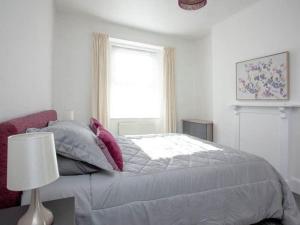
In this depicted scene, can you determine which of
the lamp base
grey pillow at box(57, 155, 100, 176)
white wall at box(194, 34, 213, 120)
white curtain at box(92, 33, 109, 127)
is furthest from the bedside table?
white wall at box(194, 34, 213, 120)

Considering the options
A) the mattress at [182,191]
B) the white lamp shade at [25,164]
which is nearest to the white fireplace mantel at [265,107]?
the mattress at [182,191]

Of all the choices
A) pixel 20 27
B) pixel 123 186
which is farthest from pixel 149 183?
pixel 20 27

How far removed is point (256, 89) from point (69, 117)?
10.2 ft

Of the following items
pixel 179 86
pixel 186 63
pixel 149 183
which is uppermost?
pixel 186 63

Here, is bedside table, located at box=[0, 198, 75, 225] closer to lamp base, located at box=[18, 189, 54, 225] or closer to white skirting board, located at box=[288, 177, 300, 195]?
lamp base, located at box=[18, 189, 54, 225]

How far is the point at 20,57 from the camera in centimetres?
150

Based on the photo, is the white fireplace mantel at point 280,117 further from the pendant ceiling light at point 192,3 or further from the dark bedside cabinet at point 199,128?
the pendant ceiling light at point 192,3

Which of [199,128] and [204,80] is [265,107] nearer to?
[199,128]

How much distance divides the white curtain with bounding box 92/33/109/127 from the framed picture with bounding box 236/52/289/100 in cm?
249

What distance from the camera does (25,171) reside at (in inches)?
27.6

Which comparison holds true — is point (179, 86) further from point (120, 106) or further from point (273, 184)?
point (273, 184)

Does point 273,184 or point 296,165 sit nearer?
point 273,184

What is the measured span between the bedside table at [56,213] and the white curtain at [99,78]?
2.76 m

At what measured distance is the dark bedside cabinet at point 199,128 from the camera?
395 cm
